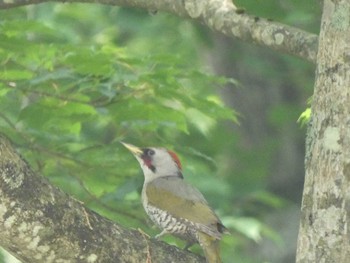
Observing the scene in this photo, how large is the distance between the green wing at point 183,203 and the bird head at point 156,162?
121 millimetres

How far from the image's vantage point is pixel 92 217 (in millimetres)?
4602

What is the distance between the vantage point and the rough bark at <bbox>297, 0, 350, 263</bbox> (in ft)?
14.0

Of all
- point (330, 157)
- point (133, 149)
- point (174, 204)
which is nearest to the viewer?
point (330, 157)

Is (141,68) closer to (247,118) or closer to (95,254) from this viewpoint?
(95,254)

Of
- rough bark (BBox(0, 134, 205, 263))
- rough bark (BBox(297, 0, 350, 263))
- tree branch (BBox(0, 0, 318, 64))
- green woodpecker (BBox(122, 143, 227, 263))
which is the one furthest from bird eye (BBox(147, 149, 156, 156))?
rough bark (BBox(297, 0, 350, 263))

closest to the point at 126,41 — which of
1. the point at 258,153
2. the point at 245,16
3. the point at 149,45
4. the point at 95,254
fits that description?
the point at 149,45

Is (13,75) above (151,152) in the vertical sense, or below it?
above

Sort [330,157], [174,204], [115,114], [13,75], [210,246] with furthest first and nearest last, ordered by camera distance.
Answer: [115,114]
[174,204]
[13,75]
[210,246]
[330,157]

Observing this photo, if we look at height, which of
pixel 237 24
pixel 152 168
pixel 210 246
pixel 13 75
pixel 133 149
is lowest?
pixel 152 168

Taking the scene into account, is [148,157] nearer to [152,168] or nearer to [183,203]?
[152,168]

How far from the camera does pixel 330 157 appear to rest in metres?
4.31

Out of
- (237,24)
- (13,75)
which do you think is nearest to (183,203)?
(13,75)

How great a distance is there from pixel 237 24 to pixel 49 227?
1409mm

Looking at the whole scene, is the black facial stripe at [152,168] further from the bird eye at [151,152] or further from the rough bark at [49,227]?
the rough bark at [49,227]
